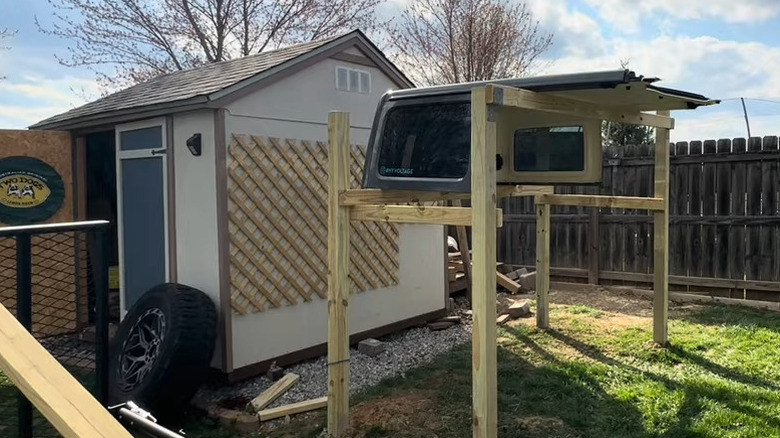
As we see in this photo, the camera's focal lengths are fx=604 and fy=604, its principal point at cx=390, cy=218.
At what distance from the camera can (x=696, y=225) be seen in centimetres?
680

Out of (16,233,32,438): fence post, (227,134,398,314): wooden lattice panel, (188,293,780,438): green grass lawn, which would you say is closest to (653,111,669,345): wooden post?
(188,293,780,438): green grass lawn

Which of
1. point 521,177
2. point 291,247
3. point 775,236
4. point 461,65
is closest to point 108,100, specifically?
point 291,247

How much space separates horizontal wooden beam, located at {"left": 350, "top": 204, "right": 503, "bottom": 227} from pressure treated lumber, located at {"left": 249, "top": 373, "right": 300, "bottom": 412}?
1.47 meters

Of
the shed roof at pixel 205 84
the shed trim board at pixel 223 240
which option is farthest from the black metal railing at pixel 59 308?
the shed roof at pixel 205 84

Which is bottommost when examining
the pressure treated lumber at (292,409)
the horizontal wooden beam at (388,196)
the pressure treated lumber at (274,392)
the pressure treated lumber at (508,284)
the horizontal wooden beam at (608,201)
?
the pressure treated lumber at (292,409)

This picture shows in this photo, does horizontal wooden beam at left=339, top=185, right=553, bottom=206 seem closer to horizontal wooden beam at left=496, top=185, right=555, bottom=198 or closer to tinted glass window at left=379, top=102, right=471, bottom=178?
tinted glass window at left=379, top=102, right=471, bottom=178

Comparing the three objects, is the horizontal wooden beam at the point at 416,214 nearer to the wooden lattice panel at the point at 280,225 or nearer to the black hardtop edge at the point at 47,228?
the wooden lattice panel at the point at 280,225

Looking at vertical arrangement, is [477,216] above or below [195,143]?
below

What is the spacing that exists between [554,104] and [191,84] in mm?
3308

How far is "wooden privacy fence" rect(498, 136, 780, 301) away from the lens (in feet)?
21.0

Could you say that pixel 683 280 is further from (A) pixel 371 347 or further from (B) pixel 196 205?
(B) pixel 196 205

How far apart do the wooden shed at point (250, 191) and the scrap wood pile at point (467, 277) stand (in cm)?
134

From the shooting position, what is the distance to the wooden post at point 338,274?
3584mm

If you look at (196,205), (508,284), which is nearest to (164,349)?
(196,205)
